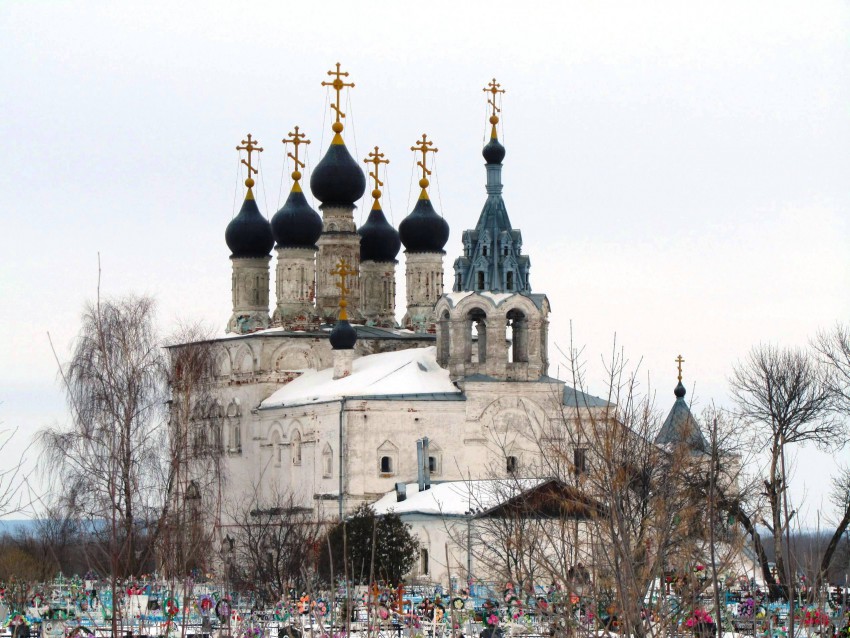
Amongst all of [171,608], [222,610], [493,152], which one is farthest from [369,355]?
[171,608]

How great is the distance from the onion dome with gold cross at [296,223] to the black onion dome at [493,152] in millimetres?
5504

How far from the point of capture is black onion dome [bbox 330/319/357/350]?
38.5 meters

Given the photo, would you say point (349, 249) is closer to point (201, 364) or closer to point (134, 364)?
point (201, 364)

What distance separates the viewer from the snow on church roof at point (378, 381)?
36969 mm

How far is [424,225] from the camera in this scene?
42.8m

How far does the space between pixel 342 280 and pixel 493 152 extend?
471 centimetres

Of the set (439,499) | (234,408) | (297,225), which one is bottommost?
(439,499)

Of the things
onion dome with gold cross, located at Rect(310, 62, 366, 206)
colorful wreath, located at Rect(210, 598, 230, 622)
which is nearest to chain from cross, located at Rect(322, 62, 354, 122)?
onion dome with gold cross, located at Rect(310, 62, 366, 206)

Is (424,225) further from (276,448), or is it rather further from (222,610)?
(222,610)

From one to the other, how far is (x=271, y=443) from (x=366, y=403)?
3948 millimetres

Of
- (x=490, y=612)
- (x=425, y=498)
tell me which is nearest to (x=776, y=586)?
(x=490, y=612)

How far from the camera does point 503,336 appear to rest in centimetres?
3712

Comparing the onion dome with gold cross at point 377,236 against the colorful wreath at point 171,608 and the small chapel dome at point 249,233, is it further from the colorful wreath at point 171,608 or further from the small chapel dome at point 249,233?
the colorful wreath at point 171,608

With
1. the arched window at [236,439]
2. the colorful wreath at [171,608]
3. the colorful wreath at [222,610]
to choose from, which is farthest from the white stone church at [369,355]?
the colorful wreath at [171,608]
